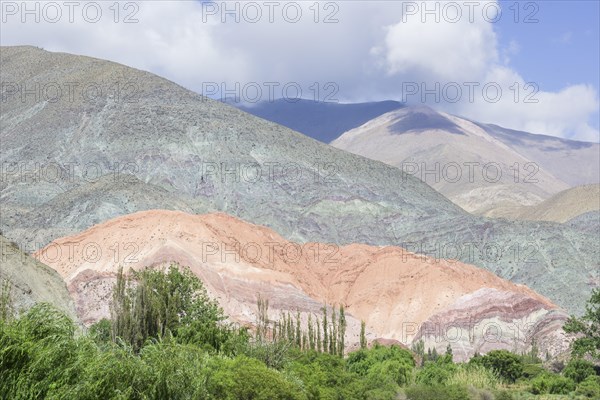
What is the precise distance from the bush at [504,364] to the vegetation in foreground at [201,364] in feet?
0.29

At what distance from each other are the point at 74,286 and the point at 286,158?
65233mm

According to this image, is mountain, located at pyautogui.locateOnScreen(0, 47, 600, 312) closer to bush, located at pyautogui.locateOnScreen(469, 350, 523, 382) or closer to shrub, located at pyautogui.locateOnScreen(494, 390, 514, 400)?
bush, located at pyautogui.locateOnScreen(469, 350, 523, 382)

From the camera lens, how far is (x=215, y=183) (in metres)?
127

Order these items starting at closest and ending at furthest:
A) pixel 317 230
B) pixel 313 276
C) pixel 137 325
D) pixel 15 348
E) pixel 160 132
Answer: pixel 15 348
pixel 137 325
pixel 313 276
pixel 317 230
pixel 160 132

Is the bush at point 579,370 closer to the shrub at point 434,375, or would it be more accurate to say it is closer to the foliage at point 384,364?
the shrub at point 434,375

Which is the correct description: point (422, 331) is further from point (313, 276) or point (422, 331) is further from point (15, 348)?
point (15, 348)

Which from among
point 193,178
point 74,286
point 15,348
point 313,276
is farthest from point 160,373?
point 193,178

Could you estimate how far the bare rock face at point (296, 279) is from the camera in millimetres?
81312

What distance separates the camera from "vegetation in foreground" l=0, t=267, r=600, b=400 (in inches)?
695

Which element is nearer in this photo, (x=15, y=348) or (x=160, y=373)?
(x=15, y=348)

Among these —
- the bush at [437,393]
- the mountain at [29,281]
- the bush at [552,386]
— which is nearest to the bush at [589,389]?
the bush at [552,386]

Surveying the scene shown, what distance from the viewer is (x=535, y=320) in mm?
85875

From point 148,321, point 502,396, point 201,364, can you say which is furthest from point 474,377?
point 201,364

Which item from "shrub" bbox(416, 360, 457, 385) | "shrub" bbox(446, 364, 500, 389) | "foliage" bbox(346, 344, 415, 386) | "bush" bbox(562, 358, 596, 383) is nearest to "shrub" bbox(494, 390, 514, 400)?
"shrub" bbox(446, 364, 500, 389)
